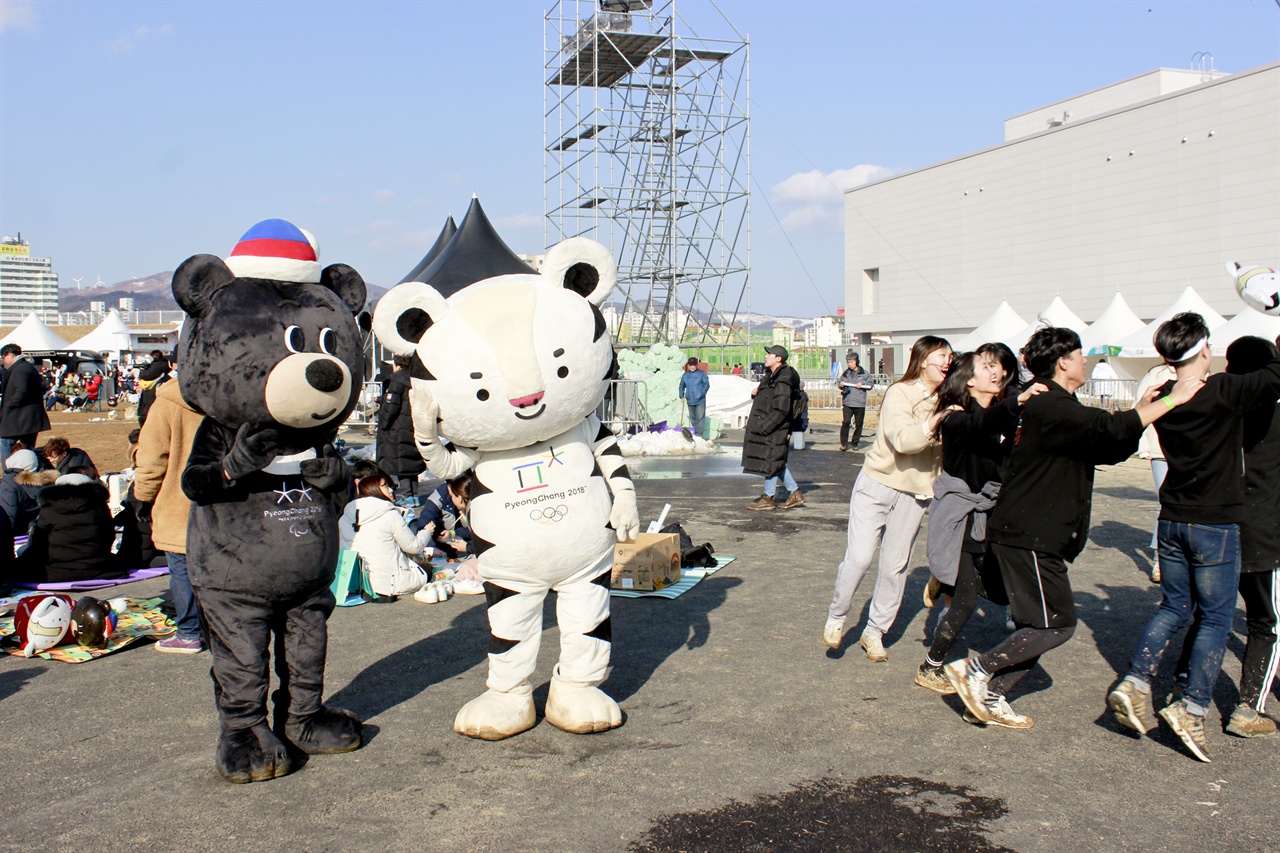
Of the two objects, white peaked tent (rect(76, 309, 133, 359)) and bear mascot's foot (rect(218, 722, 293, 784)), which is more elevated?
white peaked tent (rect(76, 309, 133, 359))

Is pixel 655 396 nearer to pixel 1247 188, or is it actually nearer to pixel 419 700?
pixel 419 700

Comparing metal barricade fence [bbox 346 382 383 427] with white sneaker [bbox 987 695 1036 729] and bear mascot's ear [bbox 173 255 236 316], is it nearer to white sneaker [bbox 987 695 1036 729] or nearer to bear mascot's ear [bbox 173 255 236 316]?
bear mascot's ear [bbox 173 255 236 316]

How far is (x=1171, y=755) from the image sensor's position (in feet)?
13.7

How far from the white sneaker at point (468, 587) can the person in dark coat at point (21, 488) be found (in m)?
3.64

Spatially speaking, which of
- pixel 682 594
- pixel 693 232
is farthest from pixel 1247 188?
pixel 682 594

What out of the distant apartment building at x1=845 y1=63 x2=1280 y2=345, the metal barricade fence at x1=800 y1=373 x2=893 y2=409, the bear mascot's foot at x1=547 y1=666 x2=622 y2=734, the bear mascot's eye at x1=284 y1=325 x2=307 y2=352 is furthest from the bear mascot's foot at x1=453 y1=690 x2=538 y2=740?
the distant apartment building at x1=845 y1=63 x2=1280 y2=345

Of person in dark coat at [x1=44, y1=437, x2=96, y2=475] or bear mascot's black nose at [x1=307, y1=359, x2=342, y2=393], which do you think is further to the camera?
person in dark coat at [x1=44, y1=437, x2=96, y2=475]

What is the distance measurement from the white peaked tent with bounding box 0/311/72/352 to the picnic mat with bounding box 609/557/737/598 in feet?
107

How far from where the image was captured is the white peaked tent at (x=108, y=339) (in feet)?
124

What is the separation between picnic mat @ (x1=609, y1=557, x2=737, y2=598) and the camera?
277 inches

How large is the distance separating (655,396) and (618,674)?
13.8 metres

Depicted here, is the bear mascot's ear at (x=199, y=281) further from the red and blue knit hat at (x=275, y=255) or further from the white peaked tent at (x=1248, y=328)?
the white peaked tent at (x=1248, y=328)

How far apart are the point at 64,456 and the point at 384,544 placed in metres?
3.35

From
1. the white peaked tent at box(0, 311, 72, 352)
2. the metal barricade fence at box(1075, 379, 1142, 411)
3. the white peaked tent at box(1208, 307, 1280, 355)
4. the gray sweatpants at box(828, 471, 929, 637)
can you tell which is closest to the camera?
the gray sweatpants at box(828, 471, 929, 637)
